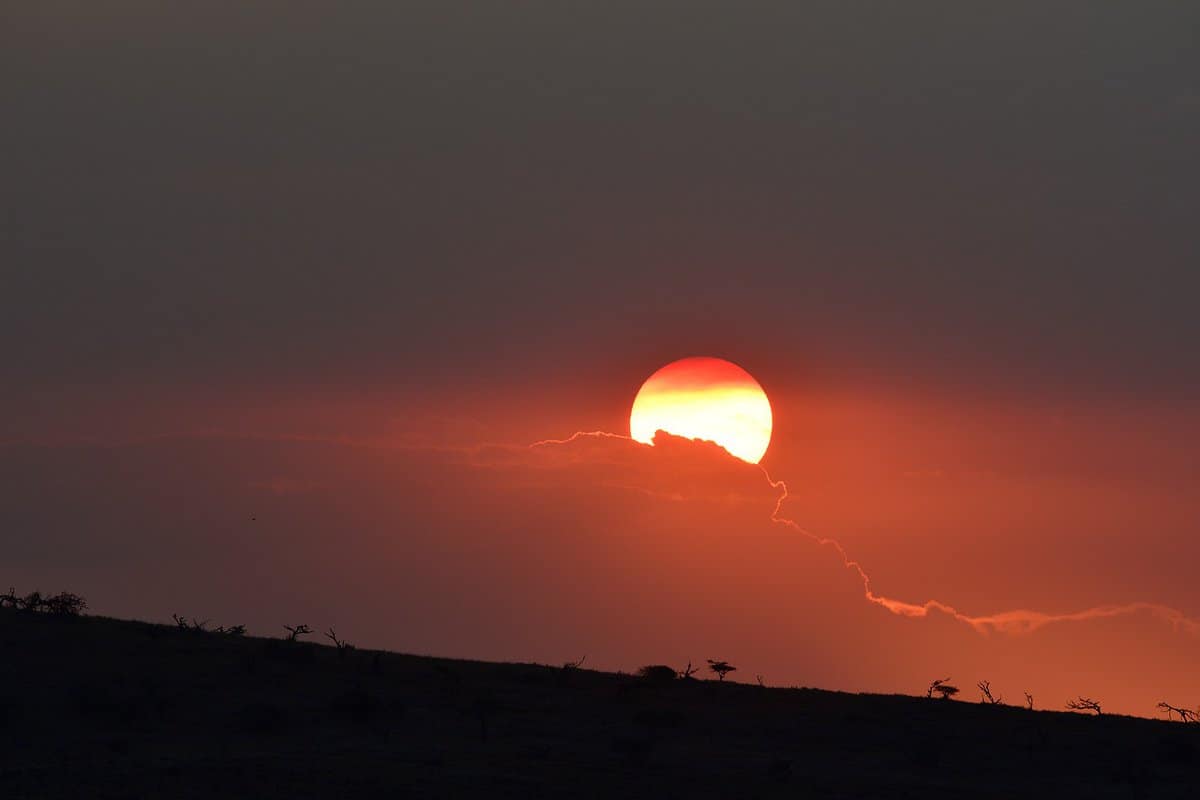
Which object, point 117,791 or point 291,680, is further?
point 291,680

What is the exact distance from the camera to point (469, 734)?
54.8 m

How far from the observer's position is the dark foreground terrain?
4784 centimetres

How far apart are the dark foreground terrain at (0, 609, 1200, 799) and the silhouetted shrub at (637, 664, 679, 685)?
1.55 feet

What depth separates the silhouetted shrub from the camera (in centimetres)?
6569

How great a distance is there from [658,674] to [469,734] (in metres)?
13.4

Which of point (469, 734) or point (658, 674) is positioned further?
point (658, 674)

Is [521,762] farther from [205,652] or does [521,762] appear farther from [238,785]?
[205,652]

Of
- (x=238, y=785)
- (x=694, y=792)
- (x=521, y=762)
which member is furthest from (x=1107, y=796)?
(x=238, y=785)

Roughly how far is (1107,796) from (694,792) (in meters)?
14.0

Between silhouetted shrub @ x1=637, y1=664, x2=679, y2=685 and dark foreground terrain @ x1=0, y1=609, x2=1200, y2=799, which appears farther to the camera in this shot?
silhouetted shrub @ x1=637, y1=664, x2=679, y2=685

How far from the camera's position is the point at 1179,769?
55219 millimetres

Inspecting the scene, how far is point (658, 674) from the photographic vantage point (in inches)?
2608

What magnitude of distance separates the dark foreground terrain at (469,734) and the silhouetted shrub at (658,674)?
1.55ft

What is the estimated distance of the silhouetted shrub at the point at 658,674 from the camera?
216 feet
